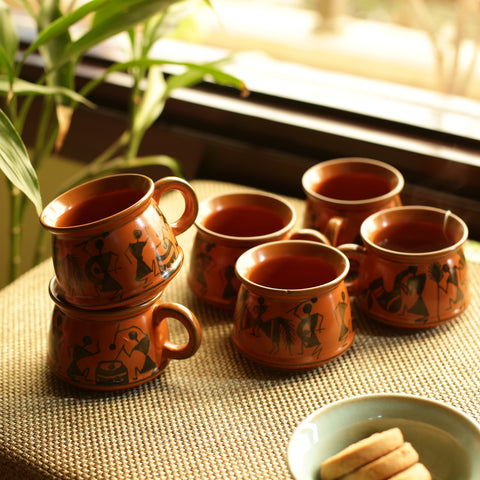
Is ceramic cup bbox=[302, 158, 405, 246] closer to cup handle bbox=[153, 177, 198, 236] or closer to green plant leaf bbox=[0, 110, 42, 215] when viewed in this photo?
cup handle bbox=[153, 177, 198, 236]

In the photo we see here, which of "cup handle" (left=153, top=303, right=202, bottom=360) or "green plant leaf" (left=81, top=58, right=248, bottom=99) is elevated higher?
"green plant leaf" (left=81, top=58, right=248, bottom=99)

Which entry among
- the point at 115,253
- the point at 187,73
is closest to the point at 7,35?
the point at 187,73

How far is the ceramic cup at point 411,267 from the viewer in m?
0.51

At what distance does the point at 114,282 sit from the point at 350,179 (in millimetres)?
302

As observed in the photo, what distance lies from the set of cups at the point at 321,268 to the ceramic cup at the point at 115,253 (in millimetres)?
67

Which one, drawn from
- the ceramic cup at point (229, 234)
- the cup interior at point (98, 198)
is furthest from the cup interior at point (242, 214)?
the cup interior at point (98, 198)

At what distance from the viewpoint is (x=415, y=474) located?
0.36 metres

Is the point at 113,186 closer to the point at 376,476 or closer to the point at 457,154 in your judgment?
the point at 376,476

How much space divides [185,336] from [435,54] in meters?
0.57

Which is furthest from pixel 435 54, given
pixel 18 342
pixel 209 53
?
pixel 18 342

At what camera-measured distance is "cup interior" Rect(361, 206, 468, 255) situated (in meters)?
0.56

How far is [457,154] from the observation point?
0.73m

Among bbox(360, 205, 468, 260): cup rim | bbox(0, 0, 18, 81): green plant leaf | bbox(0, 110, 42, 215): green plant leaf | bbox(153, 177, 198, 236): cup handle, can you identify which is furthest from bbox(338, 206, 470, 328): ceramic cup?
bbox(0, 0, 18, 81): green plant leaf

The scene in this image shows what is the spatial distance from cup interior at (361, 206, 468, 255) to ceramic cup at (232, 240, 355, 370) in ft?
0.22
